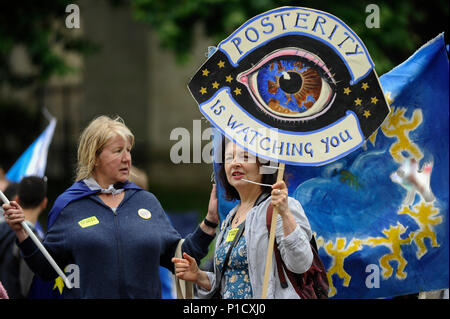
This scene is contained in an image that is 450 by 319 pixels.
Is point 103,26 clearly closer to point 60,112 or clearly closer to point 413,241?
point 60,112

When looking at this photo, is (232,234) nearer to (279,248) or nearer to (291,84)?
(279,248)

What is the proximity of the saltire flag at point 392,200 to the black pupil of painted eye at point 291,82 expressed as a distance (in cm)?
77

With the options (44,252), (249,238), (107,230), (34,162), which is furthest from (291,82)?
(34,162)

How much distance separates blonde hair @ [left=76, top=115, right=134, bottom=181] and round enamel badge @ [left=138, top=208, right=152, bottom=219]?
347mm

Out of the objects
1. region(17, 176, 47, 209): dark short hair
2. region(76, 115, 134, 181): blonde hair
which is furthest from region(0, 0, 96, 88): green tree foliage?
region(76, 115, 134, 181): blonde hair

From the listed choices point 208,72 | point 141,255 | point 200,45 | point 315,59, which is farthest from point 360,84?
point 200,45

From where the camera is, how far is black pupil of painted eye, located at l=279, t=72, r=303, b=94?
3885mm

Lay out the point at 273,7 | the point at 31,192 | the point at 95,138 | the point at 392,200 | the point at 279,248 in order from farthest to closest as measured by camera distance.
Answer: the point at 273,7 < the point at 31,192 < the point at 392,200 < the point at 95,138 < the point at 279,248

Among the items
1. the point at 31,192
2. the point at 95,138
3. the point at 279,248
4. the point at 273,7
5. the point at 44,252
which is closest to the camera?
the point at 279,248

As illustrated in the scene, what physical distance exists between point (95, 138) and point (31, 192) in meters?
1.09

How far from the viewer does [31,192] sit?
5023mm

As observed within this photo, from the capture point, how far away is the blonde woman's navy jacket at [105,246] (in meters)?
4.07

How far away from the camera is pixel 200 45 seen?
50.5ft

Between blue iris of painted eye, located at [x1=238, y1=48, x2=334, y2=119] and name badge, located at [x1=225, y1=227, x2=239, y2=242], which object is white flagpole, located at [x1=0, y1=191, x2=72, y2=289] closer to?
name badge, located at [x1=225, y1=227, x2=239, y2=242]
